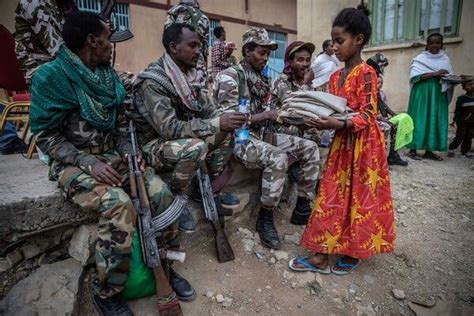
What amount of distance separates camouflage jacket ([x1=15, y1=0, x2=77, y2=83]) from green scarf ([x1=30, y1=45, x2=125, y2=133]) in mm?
833

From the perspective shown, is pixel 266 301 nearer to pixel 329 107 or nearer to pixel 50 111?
pixel 329 107

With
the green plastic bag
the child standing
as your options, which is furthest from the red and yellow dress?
the child standing

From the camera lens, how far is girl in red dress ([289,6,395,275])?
2.08 metres

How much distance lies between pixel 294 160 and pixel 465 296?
1643 mm

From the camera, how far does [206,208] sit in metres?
2.44

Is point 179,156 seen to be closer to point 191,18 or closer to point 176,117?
point 176,117

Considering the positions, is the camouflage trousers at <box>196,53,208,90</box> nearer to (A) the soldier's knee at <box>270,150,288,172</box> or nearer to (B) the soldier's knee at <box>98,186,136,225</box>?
(A) the soldier's knee at <box>270,150,288,172</box>

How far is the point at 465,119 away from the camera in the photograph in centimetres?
543

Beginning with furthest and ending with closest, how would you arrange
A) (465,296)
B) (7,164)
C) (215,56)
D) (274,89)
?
(215,56), (274,89), (7,164), (465,296)

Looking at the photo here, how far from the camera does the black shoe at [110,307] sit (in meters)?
1.82

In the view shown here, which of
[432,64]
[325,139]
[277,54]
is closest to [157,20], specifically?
[277,54]

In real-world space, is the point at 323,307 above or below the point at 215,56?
below

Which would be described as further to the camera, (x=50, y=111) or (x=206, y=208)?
(x=206, y=208)

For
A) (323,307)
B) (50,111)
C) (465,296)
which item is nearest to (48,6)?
(50,111)
